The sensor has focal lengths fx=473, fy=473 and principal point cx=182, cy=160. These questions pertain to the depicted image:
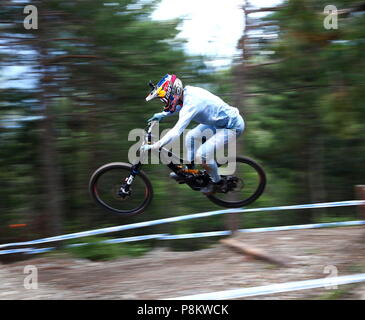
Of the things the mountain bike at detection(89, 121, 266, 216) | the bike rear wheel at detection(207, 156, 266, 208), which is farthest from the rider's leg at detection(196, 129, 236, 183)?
the bike rear wheel at detection(207, 156, 266, 208)

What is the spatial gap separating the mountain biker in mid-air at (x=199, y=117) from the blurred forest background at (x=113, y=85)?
2.02m

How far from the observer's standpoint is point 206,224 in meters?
11.9

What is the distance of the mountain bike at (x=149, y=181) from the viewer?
212 inches

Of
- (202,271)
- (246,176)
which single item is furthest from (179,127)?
(202,271)

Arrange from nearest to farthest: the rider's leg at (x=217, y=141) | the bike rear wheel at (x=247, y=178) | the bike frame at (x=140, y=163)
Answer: the bike frame at (x=140, y=163), the rider's leg at (x=217, y=141), the bike rear wheel at (x=247, y=178)

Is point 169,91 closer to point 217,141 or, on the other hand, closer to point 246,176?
point 217,141

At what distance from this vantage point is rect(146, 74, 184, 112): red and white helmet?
480 cm

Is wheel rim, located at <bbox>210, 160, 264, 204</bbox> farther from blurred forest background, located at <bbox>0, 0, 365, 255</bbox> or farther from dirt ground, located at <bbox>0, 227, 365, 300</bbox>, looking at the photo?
blurred forest background, located at <bbox>0, 0, 365, 255</bbox>

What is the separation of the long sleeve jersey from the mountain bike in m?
0.40

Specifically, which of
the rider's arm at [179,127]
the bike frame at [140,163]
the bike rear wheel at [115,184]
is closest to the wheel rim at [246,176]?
the bike frame at [140,163]

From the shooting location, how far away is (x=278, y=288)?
5.73 meters

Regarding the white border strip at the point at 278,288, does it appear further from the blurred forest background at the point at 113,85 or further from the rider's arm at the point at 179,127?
the blurred forest background at the point at 113,85
